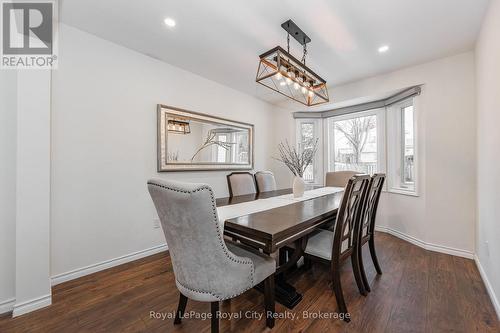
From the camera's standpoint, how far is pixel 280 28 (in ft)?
6.66

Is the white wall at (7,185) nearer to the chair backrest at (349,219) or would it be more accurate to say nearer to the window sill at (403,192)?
the chair backrest at (349,219)

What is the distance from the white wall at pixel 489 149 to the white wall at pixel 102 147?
3.15 metres

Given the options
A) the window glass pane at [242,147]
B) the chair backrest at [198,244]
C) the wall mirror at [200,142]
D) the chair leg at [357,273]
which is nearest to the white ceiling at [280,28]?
the wall mirror at [200,142]

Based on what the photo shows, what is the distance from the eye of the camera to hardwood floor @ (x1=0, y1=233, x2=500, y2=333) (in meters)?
1.40

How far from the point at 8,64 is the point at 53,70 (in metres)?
0.36

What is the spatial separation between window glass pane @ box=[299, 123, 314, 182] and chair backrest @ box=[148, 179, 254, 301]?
3.31m

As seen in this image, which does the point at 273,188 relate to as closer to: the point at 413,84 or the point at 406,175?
the point at 406,175

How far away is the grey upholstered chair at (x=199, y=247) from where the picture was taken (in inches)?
38.2

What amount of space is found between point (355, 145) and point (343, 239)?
2.73 meters

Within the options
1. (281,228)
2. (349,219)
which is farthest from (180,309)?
(349,219)

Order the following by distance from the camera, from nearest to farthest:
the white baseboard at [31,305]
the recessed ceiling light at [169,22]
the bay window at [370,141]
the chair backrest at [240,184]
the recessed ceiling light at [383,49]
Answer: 1. the white baseboard at [31,305]
2. the recessed ceiling light at [169,22]
3. the recessed ceiling light at [383,49]
4. the chair backrest at [240,184]
5. the bay window at [370,141]

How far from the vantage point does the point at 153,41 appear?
2.27 metres

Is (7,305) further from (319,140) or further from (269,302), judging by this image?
(319,140)

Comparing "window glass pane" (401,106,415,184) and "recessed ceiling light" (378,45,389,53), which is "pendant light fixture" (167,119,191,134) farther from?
"window glass pane" (401,106,415,184)
